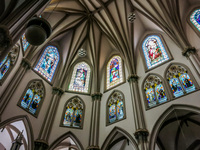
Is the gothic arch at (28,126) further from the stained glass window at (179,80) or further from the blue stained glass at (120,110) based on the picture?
the stained glass window at (179,80)

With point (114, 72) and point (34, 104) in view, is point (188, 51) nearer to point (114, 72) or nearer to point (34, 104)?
point (114, 72)

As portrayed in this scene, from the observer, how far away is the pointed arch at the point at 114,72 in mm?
13609

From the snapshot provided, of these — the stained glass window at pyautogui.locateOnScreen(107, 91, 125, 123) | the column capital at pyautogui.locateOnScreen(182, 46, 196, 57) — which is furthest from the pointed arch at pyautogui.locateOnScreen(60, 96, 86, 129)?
the column capital at pyautogui.locateOnScreen(182, 46, 196, 57)

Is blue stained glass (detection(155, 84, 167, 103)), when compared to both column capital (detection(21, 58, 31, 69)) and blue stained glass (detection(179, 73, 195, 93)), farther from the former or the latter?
column capital (detection(21, 58, 31, 69))

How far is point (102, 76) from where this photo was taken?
14953 mm

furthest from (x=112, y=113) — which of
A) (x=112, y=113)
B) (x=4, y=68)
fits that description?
(x=4, y=68)

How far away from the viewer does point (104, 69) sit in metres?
15.5

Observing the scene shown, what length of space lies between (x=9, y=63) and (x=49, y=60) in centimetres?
405

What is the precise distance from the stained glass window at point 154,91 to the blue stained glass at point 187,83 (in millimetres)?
1167

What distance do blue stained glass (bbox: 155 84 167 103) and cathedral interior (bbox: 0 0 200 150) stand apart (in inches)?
2.6

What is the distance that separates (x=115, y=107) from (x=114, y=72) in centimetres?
338

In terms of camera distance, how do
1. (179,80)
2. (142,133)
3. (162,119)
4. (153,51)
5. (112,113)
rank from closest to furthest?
(142,133) < (162,119) < (179,80) < (112,113) < (153,51)

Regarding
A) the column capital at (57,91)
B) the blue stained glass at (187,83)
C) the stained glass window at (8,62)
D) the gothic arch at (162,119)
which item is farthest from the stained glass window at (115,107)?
the stained glass window at (8,62)

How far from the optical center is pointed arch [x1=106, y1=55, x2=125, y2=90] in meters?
13.6
